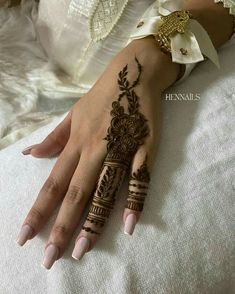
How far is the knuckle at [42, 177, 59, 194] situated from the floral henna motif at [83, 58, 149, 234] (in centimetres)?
6

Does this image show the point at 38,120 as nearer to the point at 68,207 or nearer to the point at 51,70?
the point at 51,70

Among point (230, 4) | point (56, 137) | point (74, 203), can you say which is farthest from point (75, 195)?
point (230, 4)

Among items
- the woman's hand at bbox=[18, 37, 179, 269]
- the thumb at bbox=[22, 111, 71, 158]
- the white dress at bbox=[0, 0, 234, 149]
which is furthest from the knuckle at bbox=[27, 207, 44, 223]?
the white dress at bbox=[0, 0, 234, 149]

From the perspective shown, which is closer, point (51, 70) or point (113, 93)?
point (113, 93)

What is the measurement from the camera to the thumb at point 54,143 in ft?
2.26

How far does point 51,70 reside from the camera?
0.96 m

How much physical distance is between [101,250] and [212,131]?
0.25 m

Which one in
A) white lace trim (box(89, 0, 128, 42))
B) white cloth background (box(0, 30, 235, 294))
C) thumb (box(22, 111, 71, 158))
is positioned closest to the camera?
white cloth background (box(0, 30, 235, 294))

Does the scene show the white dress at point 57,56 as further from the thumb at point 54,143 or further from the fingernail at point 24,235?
the fingernail at point 24,235

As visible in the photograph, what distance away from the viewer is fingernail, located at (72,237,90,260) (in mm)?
583

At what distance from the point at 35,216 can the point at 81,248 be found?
81mm

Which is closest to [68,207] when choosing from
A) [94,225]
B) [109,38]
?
[94,225]

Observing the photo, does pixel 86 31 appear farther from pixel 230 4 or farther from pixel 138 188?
pixel 138 188

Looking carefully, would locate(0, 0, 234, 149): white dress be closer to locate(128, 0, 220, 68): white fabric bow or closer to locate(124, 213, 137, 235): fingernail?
locate(128, 0, 220, 68): white fabric bow
